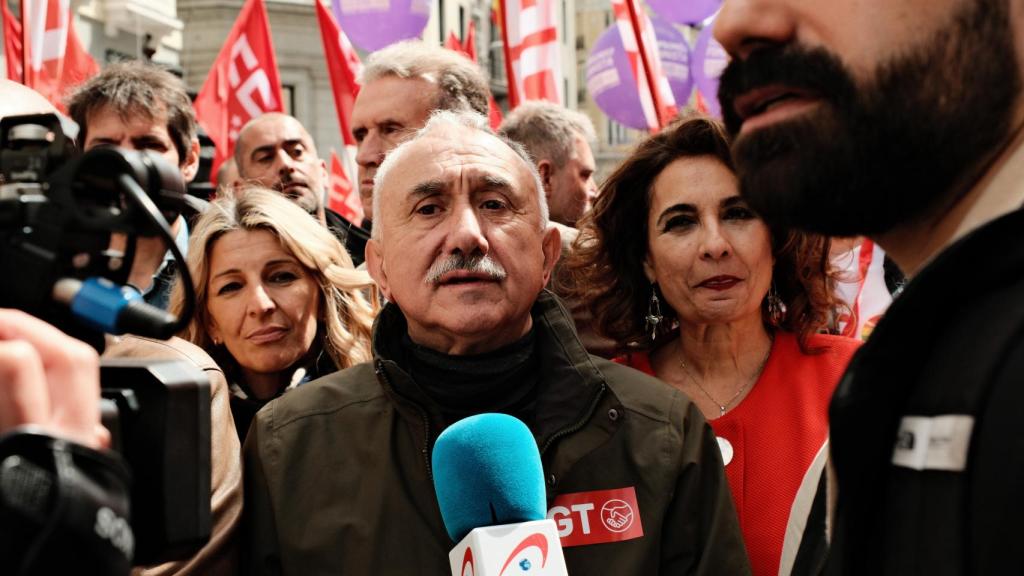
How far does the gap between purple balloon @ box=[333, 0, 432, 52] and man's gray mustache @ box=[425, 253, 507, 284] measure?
545cm

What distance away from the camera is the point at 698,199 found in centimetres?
338

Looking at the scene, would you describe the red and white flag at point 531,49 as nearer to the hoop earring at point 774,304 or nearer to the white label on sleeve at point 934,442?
the hoop earring at point 774,304

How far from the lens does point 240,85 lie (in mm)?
8641

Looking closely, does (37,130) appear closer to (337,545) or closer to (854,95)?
(854,95)

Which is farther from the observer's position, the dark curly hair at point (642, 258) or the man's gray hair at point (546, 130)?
the man's gray hair at point (546, 130)

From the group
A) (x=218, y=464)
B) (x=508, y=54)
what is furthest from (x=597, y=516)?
(x=508, y=54)

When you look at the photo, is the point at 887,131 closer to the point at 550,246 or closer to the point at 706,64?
the point at 550,246

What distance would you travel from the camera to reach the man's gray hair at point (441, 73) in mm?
4316

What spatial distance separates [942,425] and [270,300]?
113 inches

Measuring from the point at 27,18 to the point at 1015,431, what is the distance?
757cm

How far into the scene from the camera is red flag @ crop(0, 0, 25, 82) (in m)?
7.70

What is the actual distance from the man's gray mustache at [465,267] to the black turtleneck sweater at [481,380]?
6.5 inches

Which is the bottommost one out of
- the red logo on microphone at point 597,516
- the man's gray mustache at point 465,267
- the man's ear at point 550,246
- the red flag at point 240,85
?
the red logo on microphone at point 597,516

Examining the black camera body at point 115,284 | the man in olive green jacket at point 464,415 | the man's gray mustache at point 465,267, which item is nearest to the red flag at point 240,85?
the man in olive green jacket at point 464,415
